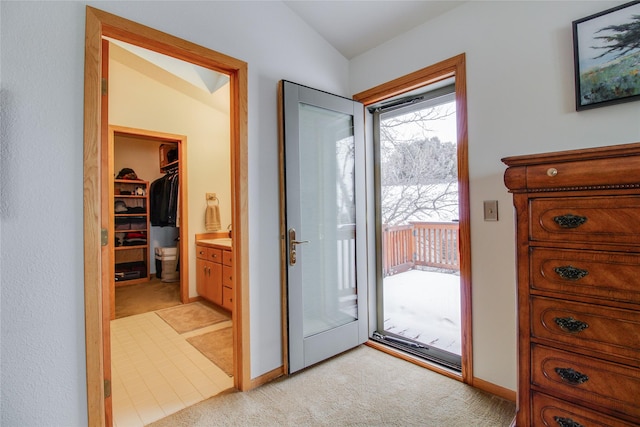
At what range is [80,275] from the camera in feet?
4.77

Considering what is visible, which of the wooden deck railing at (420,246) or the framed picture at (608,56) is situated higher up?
the framed picture at (608,56)

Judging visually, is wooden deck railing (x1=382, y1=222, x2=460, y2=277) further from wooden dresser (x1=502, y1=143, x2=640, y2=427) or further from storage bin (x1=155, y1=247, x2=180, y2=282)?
storage bin (x1=155, y1=247, x2=180, y2=282)

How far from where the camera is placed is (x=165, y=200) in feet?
15.3

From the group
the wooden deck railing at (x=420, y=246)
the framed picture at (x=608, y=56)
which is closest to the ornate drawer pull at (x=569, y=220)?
the framed picture at (x=608, y=56)

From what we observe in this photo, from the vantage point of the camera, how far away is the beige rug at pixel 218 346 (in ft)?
7.94

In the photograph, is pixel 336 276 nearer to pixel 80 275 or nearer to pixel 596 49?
pixel 80 275

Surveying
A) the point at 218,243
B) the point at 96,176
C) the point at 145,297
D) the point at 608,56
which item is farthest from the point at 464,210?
the point at 145,297

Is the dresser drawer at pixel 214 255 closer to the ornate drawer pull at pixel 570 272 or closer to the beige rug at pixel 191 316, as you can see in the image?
the beige rug at pixel 191 316

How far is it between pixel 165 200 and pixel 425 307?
398cm

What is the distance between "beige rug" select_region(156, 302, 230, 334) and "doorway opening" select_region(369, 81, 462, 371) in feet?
5.98

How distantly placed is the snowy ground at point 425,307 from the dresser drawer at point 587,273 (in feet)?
4.40

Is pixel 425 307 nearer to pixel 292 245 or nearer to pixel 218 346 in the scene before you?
pixel 292 245

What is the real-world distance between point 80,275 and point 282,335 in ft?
4.27

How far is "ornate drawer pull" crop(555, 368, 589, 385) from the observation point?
122cm
